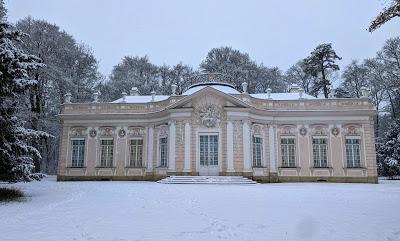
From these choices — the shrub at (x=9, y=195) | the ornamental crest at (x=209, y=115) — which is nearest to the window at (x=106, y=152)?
the ornamental crest at (x=209, y=115)

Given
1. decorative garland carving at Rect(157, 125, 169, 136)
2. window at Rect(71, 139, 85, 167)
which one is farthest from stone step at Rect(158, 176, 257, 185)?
window at Rect(71, 139, 85, 167)

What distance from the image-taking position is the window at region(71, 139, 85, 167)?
22328 mm

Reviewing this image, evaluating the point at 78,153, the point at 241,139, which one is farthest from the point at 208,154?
the point at 78,153

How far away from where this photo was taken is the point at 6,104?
10.7 m

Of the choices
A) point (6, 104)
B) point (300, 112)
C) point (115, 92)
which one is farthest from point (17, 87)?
point (115, 92)

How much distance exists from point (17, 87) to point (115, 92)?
24.0 metres

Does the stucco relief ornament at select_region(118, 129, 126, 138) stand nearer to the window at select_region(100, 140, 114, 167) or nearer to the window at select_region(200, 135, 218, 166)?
the window at select_region(100, 140, 114, 167)

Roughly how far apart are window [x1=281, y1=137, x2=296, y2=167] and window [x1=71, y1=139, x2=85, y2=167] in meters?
12.3

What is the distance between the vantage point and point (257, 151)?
67.7 feet

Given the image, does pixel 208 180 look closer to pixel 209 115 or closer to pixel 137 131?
pixel 209 115

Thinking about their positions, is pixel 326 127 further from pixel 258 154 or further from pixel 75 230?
pixel 75 230

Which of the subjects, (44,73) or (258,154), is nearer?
(258,154)

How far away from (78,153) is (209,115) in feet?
28.7

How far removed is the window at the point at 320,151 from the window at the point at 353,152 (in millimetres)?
1239
